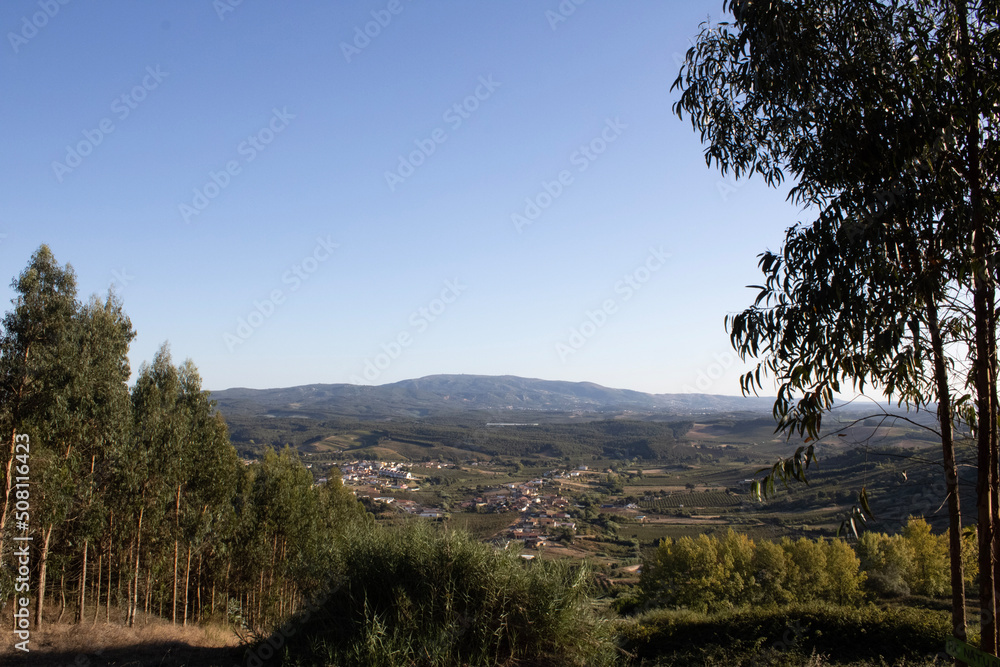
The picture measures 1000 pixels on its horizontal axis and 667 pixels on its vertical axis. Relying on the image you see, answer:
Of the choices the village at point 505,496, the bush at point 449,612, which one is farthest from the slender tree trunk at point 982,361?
the village at point 505,496

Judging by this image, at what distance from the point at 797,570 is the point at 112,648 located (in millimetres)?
27683

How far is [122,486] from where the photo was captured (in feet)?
53.2

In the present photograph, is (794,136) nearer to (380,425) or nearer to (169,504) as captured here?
(169,504)

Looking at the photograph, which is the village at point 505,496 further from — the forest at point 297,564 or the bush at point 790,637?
the bush at point 790,637

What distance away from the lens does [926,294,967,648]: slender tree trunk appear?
424 centimetres

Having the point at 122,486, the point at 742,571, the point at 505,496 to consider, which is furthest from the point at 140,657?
Result: the point at 505,496

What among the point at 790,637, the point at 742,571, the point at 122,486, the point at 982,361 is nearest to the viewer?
the point at 982,361

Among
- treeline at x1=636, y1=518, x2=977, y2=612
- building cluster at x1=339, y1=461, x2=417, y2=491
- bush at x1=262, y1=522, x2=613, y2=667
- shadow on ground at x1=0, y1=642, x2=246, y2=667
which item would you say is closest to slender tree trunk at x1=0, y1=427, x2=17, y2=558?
shadow on ground at x1=0, y1=642, x2=246, y2=667

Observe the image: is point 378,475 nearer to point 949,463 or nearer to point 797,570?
point 797,570

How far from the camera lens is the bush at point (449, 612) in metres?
5.95

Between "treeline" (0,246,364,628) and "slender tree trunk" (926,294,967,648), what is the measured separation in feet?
21.2

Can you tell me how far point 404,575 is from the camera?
21.8 ft

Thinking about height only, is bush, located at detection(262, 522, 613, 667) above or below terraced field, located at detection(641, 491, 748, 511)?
above

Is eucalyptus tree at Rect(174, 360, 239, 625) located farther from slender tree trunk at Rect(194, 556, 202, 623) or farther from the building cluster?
the building cluster
